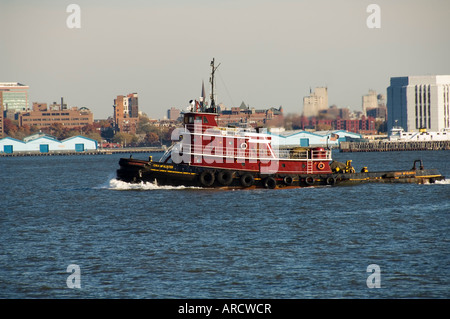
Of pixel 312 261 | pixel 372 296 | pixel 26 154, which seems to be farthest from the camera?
pixel 26 154

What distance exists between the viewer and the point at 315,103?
235 ft

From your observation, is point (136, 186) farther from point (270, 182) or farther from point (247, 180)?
point (270, 182)

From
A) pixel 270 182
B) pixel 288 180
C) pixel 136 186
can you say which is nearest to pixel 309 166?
pixel 288 180

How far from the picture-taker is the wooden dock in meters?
168

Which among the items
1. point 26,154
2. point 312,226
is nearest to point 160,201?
point 312,226

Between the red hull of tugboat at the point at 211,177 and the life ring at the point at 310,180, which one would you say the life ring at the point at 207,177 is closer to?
the red hull of tugboat at the point at 211,177

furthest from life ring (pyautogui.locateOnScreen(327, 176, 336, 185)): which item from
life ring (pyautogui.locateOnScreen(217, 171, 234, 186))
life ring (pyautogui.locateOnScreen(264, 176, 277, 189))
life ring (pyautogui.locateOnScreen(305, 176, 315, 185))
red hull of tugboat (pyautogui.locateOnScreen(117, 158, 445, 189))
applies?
life ring (pyautogui.locateOnScreen(217, 171, 234, 186))

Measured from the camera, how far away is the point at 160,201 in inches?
1700

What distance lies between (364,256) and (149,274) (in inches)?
331

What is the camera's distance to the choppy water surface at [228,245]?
21.3 m

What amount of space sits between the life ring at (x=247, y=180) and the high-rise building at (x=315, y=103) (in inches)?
699

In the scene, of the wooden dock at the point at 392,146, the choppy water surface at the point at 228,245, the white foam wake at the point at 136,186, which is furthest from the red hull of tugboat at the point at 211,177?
the wooden dock at the point at 392,146

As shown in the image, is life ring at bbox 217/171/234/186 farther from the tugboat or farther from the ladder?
the ladder
